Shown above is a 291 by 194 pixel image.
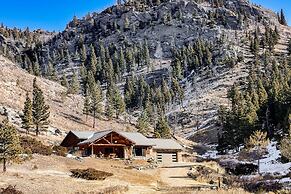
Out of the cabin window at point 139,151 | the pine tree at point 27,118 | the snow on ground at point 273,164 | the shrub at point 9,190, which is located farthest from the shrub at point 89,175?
the pine tree at point 27,118

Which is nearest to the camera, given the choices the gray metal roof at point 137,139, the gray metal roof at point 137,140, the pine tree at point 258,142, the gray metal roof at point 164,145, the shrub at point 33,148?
the shrub at point 33,148

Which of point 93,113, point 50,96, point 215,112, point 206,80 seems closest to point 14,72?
point 50,96

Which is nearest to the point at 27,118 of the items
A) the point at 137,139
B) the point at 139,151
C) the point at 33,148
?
the point at 137,139

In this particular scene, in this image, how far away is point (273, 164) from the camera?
6438 centimetres

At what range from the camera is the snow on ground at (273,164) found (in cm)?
5717

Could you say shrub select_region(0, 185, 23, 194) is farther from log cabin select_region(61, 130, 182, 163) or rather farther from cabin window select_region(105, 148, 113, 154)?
cabin window select_region(105, 148, 113, 154)

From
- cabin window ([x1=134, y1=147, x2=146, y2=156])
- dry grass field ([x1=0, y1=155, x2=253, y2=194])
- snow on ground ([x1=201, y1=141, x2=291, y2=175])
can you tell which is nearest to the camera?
dry grass field ([x1=0, y1=155, x2=253, y2=194])

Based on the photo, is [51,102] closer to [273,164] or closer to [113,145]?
[113,145]

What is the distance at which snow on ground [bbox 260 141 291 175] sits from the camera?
57.2m

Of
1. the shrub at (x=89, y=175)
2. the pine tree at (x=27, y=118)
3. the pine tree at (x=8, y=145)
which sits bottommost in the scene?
the shrub at (x=89, y=175)

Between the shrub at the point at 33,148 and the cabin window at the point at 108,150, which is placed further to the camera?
the cabin window at the point at 108,150

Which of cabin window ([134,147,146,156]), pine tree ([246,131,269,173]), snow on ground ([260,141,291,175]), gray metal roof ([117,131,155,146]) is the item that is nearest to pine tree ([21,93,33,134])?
gray metal roof ([117,131,155,146])

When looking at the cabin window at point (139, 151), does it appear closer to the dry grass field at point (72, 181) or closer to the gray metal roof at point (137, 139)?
the gray metal roof at point (137, 139)

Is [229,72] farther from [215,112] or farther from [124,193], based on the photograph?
[124,193]
